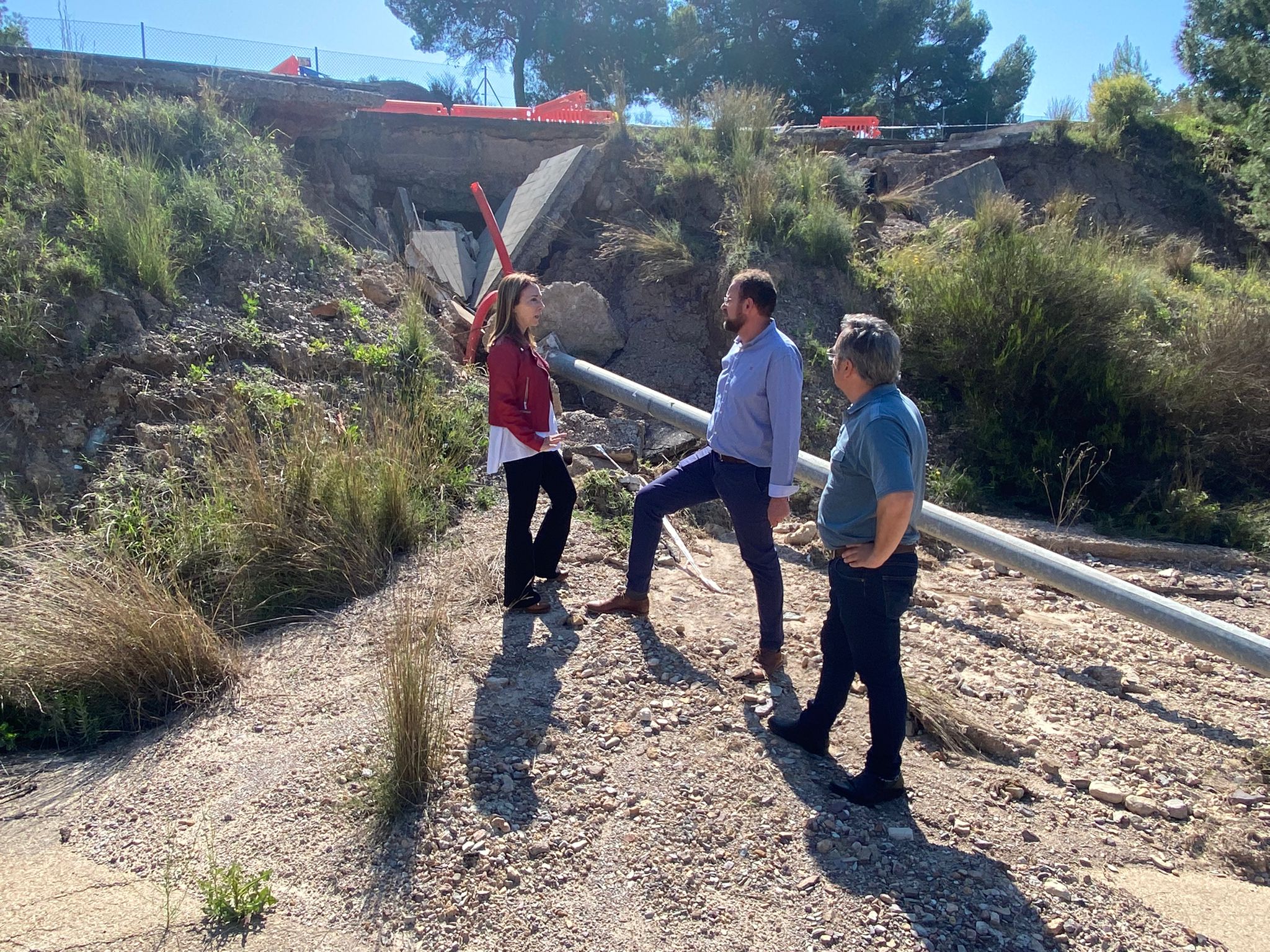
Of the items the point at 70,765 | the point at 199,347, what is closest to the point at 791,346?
the point at 70,765

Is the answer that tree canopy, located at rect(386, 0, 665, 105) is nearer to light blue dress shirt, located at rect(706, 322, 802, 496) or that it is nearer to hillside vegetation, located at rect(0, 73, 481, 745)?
hillside vegetation, located at rect(0, 73, 481, 745)

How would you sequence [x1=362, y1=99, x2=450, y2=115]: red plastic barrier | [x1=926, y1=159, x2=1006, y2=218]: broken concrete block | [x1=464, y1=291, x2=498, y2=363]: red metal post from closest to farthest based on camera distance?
[x1=464, y1=291, x2=498, y2=363]: red metal post, [x1=362, y1=99, x2=450, y2=115]: red plastic barrier, [x1=926, y1=159, x2=1006, y2=218]: broken concrete block

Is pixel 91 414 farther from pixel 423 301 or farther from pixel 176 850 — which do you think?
pixel 176 850

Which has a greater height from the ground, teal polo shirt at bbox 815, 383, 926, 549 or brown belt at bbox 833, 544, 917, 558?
teal polo shirt at bbox 815, 383, 926, 549

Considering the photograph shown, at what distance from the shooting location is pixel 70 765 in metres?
3.91

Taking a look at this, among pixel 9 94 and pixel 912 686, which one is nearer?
pixel 912 686

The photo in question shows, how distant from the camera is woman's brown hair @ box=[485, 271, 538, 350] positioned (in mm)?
4488

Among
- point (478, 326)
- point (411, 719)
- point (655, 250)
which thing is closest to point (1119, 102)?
point (655, 250)

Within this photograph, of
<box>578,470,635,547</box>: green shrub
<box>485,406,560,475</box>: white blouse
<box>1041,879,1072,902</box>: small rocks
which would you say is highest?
<box>485,406,560,475</box>: white blouse

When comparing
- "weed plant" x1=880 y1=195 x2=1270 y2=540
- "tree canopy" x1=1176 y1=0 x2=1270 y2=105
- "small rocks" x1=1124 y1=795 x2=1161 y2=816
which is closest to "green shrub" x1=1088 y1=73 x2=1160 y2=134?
"tree canopy" x1=1176 y1=0 x2=1270 y2=105

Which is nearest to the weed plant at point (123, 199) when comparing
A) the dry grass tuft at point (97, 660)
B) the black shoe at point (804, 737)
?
the dry grass tuft at point (97, 660)

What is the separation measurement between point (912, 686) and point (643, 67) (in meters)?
27.0

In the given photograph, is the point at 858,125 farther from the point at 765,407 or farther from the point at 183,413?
the point at 765,407

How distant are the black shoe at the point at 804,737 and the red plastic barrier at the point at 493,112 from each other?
32.4ft
